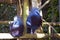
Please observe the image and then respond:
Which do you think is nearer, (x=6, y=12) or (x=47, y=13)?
(x=47, y=13)

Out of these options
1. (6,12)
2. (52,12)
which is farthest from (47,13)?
(6,12)

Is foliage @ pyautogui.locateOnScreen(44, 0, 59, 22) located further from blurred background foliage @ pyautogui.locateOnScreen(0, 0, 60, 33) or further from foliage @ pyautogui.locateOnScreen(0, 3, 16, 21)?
foliage @ pyautogui.locateOnScreen(0, 3, 16, 21)

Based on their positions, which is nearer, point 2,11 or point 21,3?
point 21,3

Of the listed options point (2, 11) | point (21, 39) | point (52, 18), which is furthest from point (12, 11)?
point (21, 39)

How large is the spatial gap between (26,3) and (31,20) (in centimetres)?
8

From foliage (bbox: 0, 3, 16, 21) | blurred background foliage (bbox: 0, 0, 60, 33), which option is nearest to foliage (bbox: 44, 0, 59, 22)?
blurred background foliage (bbox: 0, 0, 60, 33)

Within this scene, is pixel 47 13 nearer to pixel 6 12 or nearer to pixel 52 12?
pixel 52 12

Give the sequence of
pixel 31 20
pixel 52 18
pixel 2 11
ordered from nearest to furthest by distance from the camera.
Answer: pixel 31 20, pixel 52 18, pixel 2 11

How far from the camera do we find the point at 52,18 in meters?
2.04

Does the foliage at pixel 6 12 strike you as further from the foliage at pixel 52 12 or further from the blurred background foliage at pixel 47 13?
the foliage at pixel 52 12

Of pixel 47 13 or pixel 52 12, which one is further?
pixel 52 12

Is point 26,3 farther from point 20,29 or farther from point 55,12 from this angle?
point 55,12

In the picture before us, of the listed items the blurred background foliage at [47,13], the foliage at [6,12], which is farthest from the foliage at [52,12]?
the foliage at [6,12]

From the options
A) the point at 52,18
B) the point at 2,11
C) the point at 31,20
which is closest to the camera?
the point at 31,20
